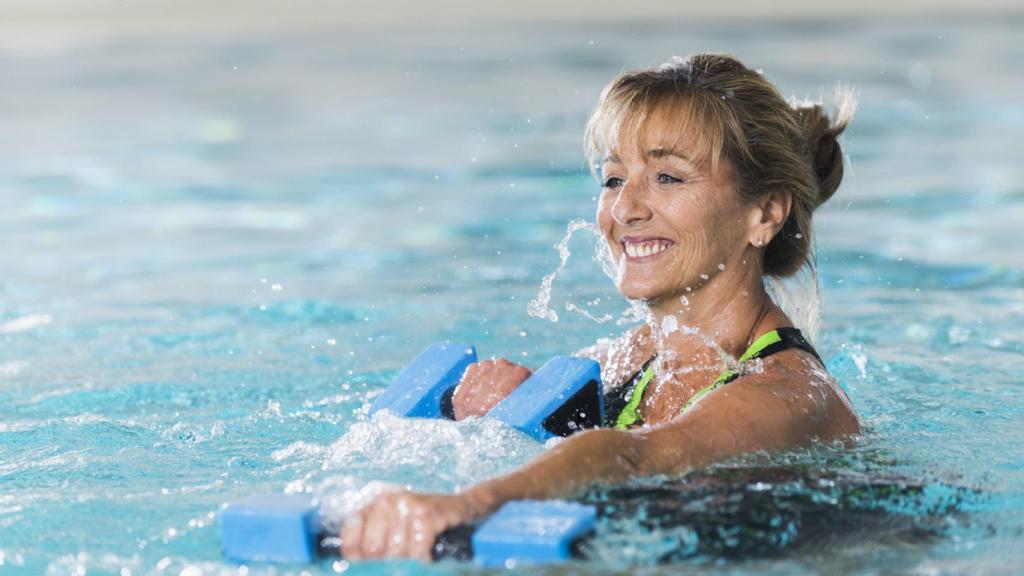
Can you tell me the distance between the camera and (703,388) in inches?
143

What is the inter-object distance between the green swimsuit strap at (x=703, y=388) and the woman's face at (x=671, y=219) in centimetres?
22

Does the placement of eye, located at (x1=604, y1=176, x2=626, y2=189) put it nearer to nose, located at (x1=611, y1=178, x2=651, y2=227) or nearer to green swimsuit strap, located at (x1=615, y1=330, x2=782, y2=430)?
nose, located at (x1=611, y1=178, x2=651, y2=227)

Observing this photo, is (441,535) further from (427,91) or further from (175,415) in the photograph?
(427,91)

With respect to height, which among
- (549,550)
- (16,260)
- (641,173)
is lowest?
(16,260)

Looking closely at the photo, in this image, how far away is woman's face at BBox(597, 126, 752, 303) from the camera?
3.59 metres

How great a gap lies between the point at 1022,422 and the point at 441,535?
2.42 m

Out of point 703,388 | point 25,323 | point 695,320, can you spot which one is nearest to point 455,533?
point 703,388

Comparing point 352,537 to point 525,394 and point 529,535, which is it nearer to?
point 529,535

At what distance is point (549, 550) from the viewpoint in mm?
2592

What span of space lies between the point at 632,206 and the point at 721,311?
376 millimetres

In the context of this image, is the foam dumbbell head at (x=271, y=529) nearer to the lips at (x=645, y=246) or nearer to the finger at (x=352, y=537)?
the finger at (x=352, y=537)

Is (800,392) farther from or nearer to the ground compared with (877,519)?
farther from the ground

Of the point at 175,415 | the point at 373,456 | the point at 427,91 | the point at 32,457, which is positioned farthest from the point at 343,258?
the point at 427,91

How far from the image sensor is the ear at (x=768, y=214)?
12.0 feet
